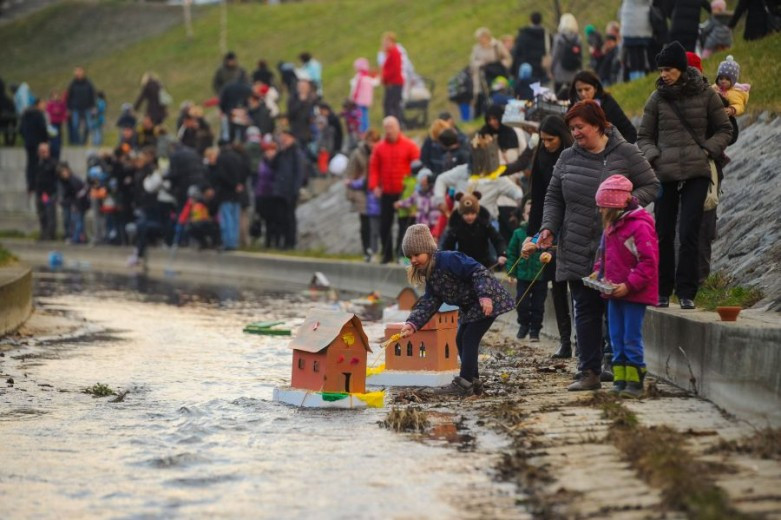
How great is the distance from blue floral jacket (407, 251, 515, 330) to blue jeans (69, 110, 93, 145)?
35649mm

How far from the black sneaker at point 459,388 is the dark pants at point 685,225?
6.25ft

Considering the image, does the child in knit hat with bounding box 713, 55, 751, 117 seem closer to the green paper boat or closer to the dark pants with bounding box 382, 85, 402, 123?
the green paper boat

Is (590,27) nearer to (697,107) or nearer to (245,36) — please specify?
(697,107)

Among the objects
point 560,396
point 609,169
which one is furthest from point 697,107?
point 560,396

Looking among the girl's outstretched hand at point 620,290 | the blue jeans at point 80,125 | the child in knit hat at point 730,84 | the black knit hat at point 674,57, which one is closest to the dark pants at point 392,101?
the blue jeans at point 80,125

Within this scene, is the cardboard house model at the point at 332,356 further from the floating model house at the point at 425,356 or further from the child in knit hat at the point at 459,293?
the floating model house at the point at 425,356

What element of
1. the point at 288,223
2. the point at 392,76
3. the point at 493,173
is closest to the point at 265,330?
the point at 493,173

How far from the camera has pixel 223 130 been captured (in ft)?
125

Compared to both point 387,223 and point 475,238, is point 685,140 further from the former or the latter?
point 387,223

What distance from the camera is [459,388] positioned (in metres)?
12.7

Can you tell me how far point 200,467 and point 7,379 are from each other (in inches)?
192

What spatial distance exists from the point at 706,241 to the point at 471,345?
286cm

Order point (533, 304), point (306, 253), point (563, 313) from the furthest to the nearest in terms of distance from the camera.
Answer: point (306, 253), point (533, 304), point (563, 313)

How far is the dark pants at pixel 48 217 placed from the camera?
39938 mm
